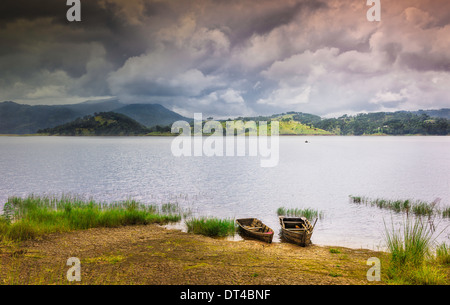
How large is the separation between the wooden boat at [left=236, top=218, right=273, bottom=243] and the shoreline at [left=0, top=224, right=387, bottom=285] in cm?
60

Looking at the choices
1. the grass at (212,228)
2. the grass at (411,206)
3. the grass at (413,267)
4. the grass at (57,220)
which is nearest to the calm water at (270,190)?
the grass at (411,206)

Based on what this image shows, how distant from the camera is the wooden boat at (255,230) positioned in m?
18.5

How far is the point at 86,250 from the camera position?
1405 cm

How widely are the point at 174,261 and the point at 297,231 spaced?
973 centimetres

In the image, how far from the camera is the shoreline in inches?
415

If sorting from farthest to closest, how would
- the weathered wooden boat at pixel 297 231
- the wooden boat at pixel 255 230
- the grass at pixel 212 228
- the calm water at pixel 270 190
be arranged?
1. the calm water at pixel 270 190
2. the grass at pixel 212 228
3. the wooden boat at pixel 255 230
4. the weathered wooden boat at pixel 297 231

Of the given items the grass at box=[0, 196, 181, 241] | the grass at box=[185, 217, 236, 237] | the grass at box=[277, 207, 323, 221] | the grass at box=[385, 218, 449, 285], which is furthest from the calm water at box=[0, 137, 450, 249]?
the grass at box=[385, 218, 449, 285]

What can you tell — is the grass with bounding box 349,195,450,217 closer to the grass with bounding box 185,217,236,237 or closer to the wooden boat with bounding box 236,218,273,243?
the wooden boat with bounding box 236,218,273,243

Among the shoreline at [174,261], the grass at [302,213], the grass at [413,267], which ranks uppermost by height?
the grass at [413,267]

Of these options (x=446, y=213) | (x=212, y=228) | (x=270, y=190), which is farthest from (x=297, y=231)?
(x=270, y=190)

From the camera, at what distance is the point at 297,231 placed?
19.0 metres

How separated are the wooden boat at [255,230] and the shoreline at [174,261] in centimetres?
60

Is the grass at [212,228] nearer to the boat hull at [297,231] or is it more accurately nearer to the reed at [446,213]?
the boat hull at [297,231]

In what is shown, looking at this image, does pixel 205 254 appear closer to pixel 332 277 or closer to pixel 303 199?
pixel 332 277
